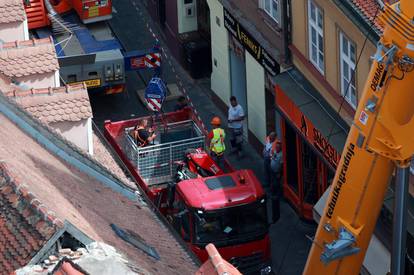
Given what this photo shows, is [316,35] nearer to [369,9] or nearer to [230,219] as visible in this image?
[369,9]

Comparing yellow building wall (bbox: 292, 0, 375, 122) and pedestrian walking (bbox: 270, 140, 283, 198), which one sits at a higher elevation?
yellow building wall (bbox: 292, 0, 375, 122)

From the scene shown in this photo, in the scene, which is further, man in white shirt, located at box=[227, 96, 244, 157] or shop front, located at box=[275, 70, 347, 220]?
man in white shirt, located at box=[227, 96, 244, 157]

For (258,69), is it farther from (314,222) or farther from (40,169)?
(40,169)

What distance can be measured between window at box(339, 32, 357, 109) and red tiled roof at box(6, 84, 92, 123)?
5964 mm

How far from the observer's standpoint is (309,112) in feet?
114

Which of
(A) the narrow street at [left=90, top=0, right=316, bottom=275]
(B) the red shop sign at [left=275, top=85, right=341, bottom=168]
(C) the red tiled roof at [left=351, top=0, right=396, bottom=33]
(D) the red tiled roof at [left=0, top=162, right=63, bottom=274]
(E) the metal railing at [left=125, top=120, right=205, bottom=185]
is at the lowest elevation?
(A) the narrow street at [left=90, top=0, right=316, bottom=275]

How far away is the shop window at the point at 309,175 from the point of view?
118 ft

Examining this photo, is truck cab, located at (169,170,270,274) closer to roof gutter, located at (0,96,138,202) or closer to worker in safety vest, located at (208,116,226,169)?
worker in safety vest, located at (208,116,226,169)

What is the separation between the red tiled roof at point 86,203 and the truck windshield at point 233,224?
3.31 meters

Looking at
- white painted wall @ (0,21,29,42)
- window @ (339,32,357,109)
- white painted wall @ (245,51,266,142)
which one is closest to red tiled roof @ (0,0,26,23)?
white painted wall @ (0,21,29,42)

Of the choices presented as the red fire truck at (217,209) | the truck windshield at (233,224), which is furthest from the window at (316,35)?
the truck windshield at (233,224)

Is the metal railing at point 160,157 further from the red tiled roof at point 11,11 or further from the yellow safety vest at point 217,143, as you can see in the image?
the red tiled roof at point 11,11

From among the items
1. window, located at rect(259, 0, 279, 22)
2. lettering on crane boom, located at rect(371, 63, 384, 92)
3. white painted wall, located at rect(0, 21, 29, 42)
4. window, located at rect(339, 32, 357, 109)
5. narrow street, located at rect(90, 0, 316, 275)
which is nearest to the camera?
lettering on crane boom, located at rect(371, 63, 384, 92)

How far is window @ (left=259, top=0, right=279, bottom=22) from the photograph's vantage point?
123 ft
